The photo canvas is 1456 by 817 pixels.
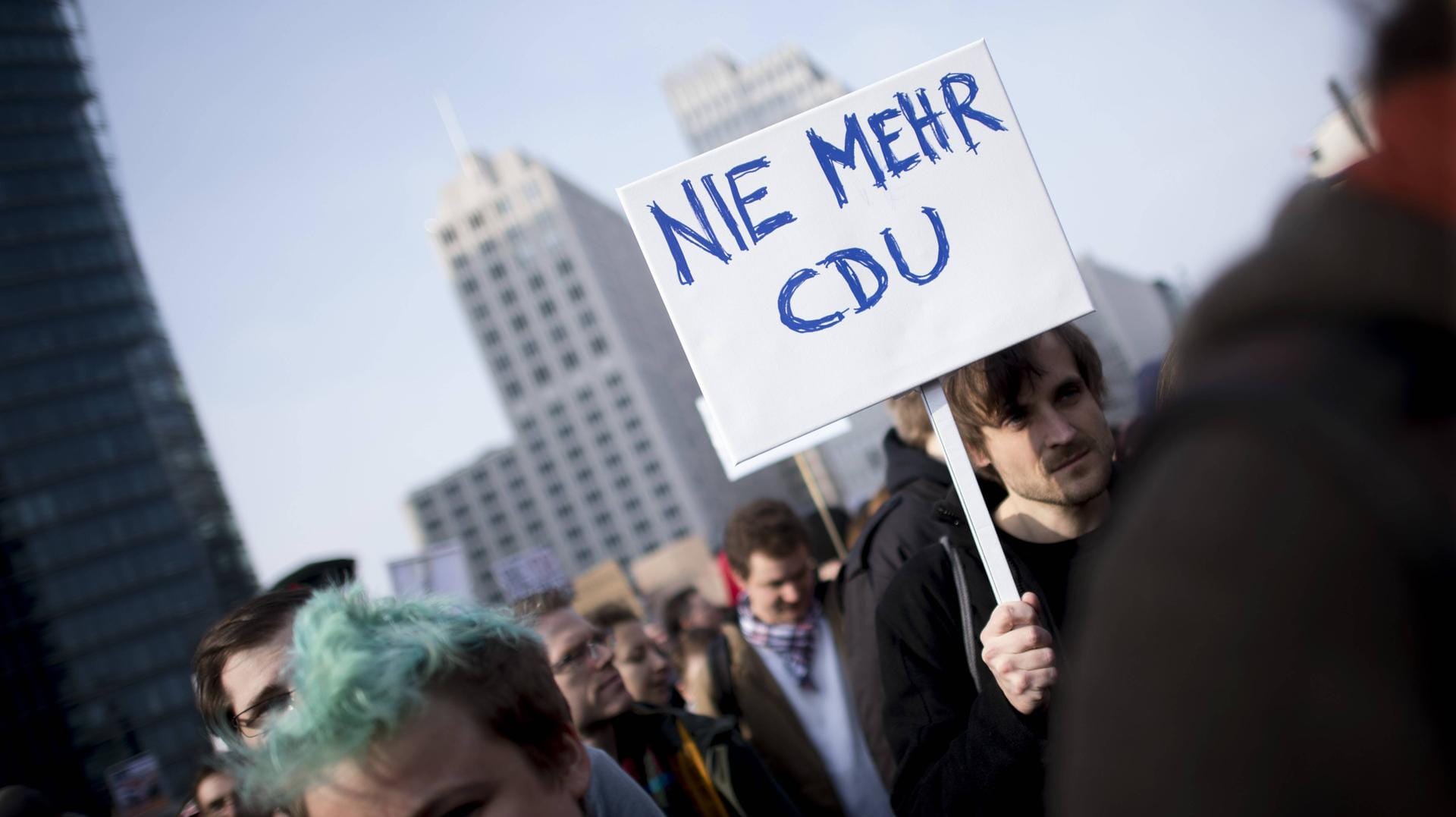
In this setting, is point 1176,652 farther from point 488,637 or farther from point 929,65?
point 929,65

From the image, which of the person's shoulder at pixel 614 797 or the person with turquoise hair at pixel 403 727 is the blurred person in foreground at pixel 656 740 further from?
the person with turquoise hair at pixel 403 727

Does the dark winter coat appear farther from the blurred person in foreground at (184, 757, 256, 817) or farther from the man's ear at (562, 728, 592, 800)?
the blurred person in foreground at (184, 757, 256, 817)

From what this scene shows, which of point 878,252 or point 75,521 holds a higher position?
point 75,521

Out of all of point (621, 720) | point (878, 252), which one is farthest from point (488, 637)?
point (621, 720)

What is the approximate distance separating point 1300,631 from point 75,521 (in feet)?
276

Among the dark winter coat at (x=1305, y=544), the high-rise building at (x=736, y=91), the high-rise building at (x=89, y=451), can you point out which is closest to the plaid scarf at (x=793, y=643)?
the dark winter coat at (x=1305, y=544)

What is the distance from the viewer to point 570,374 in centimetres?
10925

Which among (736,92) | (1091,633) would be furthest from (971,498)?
(736,92)

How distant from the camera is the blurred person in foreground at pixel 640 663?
481cm

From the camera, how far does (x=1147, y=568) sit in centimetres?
74

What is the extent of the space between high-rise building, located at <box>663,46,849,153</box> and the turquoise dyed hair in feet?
413

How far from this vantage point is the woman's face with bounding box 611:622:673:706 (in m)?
4.82

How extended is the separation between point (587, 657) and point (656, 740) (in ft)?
1.36

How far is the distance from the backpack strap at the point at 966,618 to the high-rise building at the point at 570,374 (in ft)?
333
